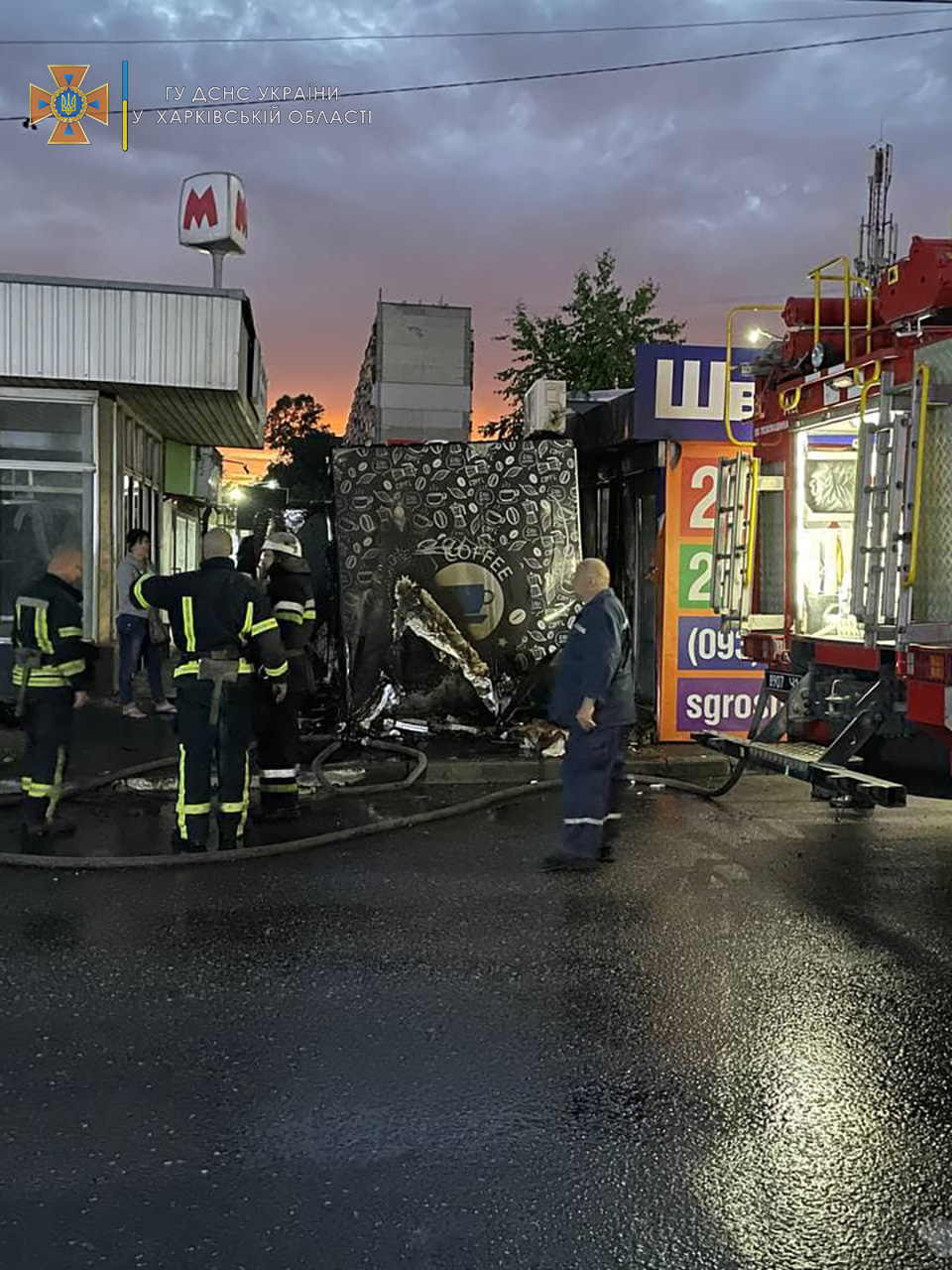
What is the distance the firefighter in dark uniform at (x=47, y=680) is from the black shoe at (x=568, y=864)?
3.03 m

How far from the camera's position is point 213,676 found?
6531 millimetres

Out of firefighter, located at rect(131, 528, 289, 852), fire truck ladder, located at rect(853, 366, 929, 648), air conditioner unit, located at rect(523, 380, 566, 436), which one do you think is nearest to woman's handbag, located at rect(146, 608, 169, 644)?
firefighter, located at rect(131, 528, 289, 852)

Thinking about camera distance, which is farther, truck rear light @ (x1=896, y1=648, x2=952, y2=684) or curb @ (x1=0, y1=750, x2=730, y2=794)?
curb @ (x1=0, y1=750, x2=730, y2=794)

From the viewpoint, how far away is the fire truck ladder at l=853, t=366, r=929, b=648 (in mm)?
5277

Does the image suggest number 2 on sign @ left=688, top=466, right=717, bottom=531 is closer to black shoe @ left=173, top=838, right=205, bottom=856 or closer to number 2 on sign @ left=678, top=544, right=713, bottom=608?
number 2 on sign @ left=678, top=544, right=713, bottom=608

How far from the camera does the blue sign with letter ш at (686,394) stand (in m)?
10.1

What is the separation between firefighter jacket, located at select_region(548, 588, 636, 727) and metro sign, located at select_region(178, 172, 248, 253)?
8.25 m

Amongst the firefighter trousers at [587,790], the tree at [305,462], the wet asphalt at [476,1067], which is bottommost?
the wet asphalt at [476,1067]

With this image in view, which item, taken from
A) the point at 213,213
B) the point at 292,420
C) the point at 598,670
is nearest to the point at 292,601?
the point at 598,670

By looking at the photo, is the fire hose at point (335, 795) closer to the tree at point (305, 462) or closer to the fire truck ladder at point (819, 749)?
the fire truck ladder at point (819, 749)

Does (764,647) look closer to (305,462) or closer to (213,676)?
(213,676)

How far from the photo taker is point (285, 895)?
19.1 feet

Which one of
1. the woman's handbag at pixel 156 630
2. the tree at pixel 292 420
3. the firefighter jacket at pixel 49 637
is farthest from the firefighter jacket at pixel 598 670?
the tree at pixel 292 420

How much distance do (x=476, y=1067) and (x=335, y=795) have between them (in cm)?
465
